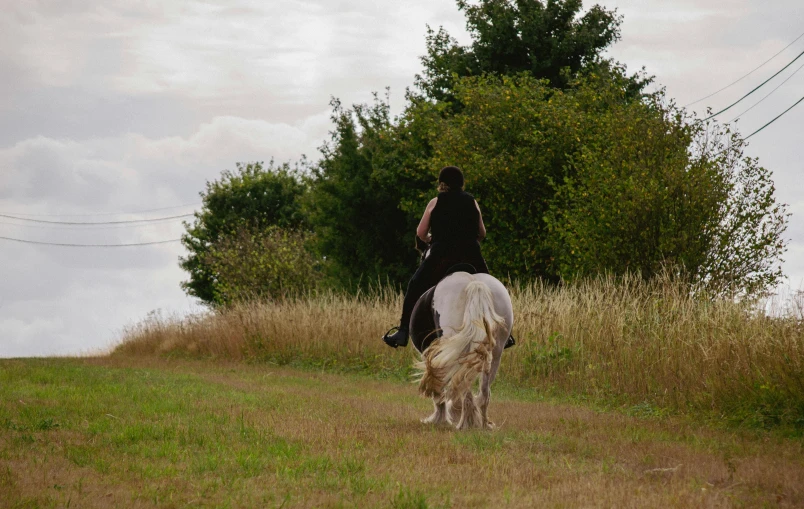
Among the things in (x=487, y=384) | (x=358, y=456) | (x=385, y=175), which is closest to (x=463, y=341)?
(x=487, y=384)

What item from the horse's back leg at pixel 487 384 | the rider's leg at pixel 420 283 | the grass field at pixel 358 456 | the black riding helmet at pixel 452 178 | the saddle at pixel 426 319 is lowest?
the grass field at pixel 358 456

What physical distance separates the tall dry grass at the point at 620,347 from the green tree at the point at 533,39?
1892 centimetres

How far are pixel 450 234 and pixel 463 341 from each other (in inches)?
60.3

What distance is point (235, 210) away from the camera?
2067 inches

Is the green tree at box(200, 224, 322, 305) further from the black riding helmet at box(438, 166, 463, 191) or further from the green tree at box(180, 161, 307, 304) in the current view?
the black riding helmet at box(438, 166, 463, 191)

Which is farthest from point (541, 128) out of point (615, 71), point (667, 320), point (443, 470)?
point (443, 470)

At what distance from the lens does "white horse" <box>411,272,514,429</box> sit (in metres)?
8.51

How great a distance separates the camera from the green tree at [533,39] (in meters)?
37.8

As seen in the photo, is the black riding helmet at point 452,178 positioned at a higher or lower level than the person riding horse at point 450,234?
higher

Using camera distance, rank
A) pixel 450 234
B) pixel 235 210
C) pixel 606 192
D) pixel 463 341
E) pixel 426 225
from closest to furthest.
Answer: pixel 463 341 < pixel 450 234 < pixel 426 225 < pixel 606 192 < pixel 235 210

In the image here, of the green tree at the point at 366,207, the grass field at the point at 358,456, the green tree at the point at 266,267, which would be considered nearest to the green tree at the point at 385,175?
the green tree at the point at 366,207

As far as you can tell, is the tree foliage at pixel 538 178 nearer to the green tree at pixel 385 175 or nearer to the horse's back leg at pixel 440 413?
the green tree at pixel 385 175

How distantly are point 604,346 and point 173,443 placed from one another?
326 inches

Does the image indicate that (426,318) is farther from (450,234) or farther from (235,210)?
(235,210)
